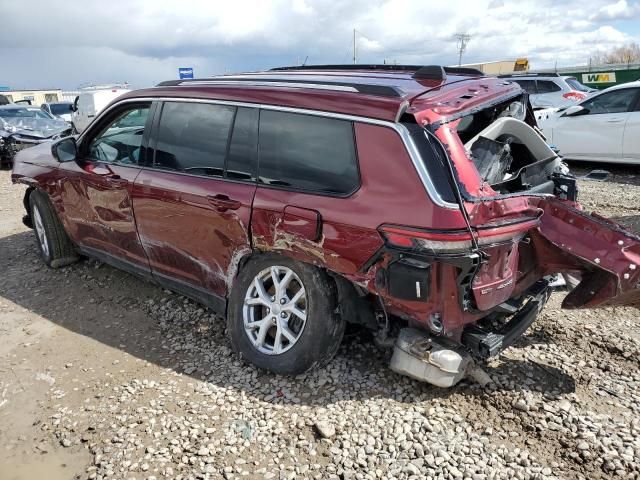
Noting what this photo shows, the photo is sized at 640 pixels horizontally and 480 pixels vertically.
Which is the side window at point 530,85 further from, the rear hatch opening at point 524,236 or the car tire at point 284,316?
the car tire at point 284,316

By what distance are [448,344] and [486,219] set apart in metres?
0.77

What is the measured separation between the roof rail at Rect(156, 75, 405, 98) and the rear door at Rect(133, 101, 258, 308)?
0.23 m

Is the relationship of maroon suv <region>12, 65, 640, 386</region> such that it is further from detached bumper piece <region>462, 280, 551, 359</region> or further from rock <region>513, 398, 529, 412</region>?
rock <region>513, 398, 529, 412</region>

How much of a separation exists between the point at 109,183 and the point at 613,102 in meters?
8.61

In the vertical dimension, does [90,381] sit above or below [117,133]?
below

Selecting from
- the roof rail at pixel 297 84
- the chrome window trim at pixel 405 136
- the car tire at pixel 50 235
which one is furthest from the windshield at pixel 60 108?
the chrome window trim at pixel 405 136

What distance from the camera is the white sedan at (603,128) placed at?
870 centimetres

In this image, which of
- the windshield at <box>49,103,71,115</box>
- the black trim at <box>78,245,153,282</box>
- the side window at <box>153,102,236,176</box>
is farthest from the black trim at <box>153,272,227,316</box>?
the windshield at <box>49,103,71,115</box>

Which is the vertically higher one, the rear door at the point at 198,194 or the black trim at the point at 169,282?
the rear door at the point at 198,194

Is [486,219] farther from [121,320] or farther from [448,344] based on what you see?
[121,320]

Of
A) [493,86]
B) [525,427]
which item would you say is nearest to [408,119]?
[493,86]

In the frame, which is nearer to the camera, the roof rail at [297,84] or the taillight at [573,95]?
the roof rail at [297,84]

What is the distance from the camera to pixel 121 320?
419 cm

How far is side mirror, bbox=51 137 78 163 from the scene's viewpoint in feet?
14.8
